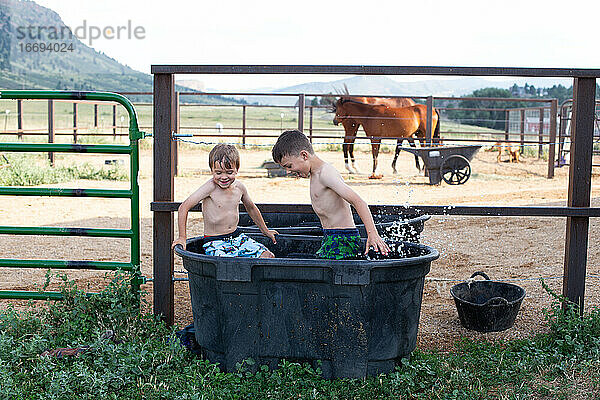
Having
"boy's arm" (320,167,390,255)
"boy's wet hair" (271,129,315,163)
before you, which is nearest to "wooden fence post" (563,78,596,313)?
"boy's arm" (320,167,390,255)

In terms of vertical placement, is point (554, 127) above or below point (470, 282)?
above

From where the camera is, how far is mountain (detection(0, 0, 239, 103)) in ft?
315

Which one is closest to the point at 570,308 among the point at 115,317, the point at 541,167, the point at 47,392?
the point at 115,317

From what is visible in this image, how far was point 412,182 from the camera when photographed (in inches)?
497

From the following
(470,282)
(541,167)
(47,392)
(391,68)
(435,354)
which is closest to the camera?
(47,392)

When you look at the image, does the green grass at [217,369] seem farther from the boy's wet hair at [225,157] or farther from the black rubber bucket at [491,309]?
the boy's wet hair at [225,157]

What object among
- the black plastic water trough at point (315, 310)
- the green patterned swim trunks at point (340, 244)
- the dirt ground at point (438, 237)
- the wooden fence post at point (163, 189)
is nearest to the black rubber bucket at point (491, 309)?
the dirt ground at point (438, 237)

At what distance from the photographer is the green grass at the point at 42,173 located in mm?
10750

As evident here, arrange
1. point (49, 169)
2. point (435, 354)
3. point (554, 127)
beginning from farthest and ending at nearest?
point (554, 127) → point (49, 169) → point (435, 354)

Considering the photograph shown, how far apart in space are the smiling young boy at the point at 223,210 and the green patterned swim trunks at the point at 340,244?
0.38 meters

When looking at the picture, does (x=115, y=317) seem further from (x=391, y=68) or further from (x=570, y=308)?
(x=570, y=308)

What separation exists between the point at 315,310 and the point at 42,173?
940cm

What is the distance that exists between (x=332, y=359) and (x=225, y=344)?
0.51 metres

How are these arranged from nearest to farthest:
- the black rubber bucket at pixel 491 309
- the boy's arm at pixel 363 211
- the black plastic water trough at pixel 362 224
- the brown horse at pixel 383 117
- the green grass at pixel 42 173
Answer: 1. the boy's arm at pixel 363 211
2. the black rubber bucket at pixel 491 309
3. the black plastic water trough at pixel 362 224
4. the green grass at pixel 42 173
5. the brown horse at pixel 383 117
